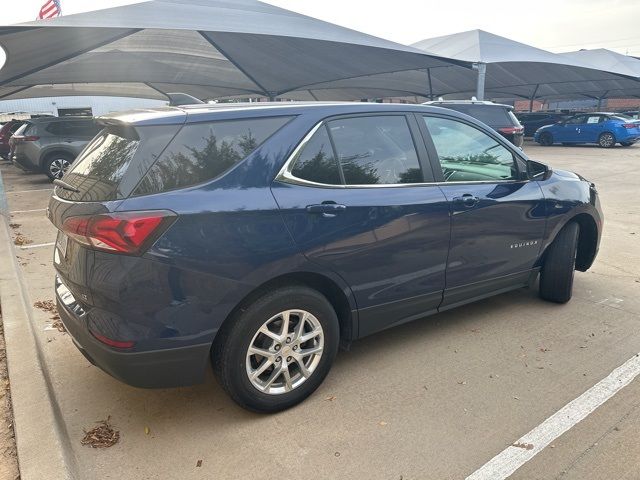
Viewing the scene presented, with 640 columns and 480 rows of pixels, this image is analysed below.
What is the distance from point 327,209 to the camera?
9.04ft

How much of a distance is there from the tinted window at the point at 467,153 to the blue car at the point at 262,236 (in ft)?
0.06

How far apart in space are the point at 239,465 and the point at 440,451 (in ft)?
3.36

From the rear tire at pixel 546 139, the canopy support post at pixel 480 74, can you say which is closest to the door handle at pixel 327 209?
the canopy support post at pixel 480 74

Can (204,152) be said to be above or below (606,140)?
above

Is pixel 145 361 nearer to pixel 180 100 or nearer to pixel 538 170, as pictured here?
pixel 180 100

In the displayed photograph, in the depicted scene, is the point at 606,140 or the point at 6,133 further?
the point at 606,140

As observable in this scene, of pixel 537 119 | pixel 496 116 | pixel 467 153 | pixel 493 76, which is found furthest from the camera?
pixel 493 76

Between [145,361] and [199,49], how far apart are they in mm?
14191

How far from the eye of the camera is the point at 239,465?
7.94ft

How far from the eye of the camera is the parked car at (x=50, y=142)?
12.6 metres

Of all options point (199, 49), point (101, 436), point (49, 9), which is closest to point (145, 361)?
point (101, 436)

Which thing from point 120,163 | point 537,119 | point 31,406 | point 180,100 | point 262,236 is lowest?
point 31,406

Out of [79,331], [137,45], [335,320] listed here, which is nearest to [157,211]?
[79,331]

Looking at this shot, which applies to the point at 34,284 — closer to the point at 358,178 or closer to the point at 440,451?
the point at 358,178
